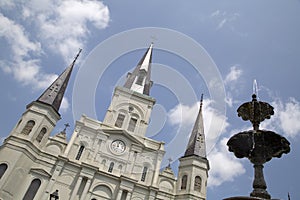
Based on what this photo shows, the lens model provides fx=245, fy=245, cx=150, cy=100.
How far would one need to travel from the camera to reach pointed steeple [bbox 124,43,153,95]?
3653 centimetres

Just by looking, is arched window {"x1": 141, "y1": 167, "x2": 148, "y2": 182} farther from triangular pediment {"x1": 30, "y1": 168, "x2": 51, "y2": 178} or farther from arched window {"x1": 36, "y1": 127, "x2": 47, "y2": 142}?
arched window {"x1": 36, "y1": 127, "x2": 47, "y2": 142}

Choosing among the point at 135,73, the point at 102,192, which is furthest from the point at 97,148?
the point at 135,73

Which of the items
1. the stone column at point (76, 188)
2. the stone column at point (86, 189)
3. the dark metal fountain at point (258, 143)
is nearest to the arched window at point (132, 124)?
the stone column at point (86, 189)

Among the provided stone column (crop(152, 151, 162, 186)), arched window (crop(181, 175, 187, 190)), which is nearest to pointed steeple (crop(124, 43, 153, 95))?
stone column (crop(152, 151, 162, 186))

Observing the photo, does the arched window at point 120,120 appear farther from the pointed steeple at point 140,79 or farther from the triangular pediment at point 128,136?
the pointed steeple at point 140,79

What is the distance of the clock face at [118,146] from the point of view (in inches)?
1063

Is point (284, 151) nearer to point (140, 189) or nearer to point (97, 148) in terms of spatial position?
point (140, 189)

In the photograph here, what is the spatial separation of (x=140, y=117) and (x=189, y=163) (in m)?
8.94

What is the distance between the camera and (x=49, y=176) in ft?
74.9

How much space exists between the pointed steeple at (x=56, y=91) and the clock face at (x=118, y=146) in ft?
23.9

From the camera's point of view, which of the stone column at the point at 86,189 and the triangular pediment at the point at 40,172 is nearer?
the stone column at the point at 86,189

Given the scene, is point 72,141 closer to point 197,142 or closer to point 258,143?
point 197,142

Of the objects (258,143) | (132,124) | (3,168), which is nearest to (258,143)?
(258,143)

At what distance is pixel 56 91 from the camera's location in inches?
1122
